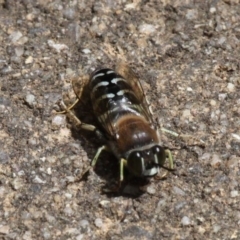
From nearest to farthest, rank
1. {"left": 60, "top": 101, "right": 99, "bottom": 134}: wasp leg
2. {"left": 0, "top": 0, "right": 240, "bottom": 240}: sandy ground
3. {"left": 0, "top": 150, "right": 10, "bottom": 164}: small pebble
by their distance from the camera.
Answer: {"left": 0, "top": 0, "right": 240, "bottom": 240}: sandy ground, {"left": 0, "top": 150, "right": 10, "bottom": 164}: small pebble, {"left": 60, "top": 101, "right": 99, "bottom": 134}: wasp leg

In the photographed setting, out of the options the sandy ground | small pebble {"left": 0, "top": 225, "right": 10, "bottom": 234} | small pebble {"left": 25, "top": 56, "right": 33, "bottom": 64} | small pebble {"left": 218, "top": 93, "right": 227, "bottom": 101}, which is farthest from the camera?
small pebble {"left": 25, "top": 56, "right": 33, "bottom": 64}

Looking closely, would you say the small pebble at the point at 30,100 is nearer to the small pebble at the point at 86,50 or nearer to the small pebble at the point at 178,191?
the small pebble at the point at 86,50

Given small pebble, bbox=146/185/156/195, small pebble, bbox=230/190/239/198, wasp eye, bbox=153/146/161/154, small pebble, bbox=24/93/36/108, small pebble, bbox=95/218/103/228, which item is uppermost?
wasp eye, bbox=153/146/161/154

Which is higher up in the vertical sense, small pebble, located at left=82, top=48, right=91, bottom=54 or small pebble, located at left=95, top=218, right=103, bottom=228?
small pebble, located at left=82, top=48, right=91, bottom=54

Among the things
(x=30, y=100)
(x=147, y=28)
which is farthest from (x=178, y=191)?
(x=147, y=28)

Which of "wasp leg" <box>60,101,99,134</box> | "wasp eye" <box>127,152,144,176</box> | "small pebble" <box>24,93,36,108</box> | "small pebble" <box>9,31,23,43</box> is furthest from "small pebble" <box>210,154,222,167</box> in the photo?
"small pebble" <box>9,31,23,43</box>

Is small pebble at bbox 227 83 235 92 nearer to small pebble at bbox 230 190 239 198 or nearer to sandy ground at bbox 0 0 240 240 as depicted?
sandy ground at bbox 0 0 240 240

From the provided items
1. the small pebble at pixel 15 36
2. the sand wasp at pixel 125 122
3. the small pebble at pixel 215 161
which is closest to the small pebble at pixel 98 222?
the sand wasp at pixel 125 122

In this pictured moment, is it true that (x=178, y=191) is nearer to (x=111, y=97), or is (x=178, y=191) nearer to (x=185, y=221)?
(x=185, y=221)
